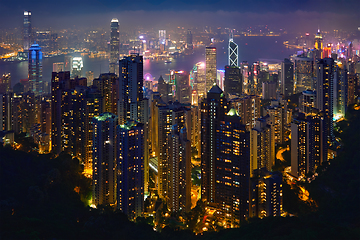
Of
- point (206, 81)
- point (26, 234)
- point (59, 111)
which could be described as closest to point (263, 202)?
point (26, 234)

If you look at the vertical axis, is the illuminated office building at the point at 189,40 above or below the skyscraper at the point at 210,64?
above

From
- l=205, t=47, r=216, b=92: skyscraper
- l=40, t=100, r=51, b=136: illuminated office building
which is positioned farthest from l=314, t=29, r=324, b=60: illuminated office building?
l=40, t=100, r=51, b=136: illuminated office building

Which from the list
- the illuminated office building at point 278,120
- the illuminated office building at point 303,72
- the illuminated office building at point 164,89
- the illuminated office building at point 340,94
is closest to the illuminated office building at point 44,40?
the illuminated office building at point 164,89

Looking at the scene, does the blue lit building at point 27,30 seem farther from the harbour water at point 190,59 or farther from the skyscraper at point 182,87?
the skyscraper at point 182,87

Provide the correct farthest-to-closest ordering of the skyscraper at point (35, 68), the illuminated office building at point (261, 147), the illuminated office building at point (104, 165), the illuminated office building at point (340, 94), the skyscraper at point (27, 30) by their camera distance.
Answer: the skyscraper at point (35, 68)
the illuminated office building at point (340, 94)
the skyscraper at point (27, 30)
the illuminated office building at point (261, 147)
the illuminated office building at point (104, 165)

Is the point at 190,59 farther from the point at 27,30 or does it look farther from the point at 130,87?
the point at 130,87

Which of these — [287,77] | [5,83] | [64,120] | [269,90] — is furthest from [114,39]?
[287,77]

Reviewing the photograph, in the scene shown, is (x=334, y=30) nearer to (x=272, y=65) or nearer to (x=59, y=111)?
(x=272, y=65)
